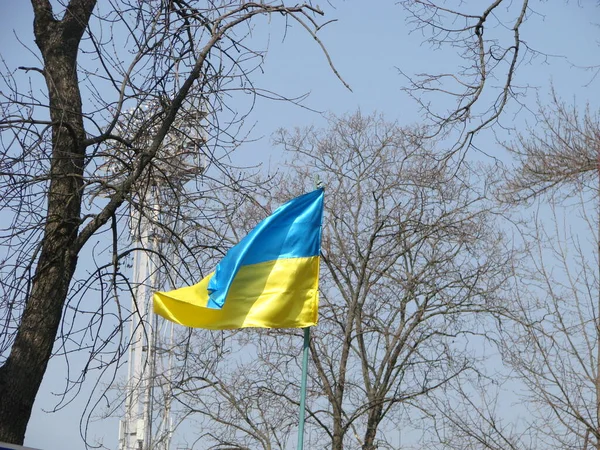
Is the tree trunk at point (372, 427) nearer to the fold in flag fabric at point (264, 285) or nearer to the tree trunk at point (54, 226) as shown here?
the fold in flag fabric at point (264, 285)

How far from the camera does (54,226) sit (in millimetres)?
7500

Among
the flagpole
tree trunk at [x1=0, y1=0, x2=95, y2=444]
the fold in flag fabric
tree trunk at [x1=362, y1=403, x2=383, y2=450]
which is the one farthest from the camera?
tree trunk at [x1=362, y1=403, x2=383, y2=450]

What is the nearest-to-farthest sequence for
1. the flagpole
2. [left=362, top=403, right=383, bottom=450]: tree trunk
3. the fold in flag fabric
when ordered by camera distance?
1. the flagpole
2. the fold in flag fabric
3. [left=362, top=403, right=383, bottom=450]: tree trunk

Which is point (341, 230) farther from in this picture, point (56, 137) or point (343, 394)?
point (56, 137)

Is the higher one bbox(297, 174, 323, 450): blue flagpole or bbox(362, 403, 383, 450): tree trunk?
bbox(362, 403, 383, 450): tree trunk

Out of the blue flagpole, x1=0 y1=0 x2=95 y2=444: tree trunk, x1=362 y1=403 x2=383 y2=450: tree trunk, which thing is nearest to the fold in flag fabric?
the blue flagpole

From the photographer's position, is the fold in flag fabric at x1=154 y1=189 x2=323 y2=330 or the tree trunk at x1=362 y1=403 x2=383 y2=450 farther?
the tree trunk at x1=362 y1=403 x2=383 y2=450

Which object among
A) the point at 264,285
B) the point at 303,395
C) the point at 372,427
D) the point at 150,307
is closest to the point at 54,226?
the point at 264,285

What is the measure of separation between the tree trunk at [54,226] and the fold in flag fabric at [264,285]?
2.64 ft

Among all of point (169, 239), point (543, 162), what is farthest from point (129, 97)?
point (543, 162)

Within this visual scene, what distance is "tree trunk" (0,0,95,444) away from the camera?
6906 millimetres

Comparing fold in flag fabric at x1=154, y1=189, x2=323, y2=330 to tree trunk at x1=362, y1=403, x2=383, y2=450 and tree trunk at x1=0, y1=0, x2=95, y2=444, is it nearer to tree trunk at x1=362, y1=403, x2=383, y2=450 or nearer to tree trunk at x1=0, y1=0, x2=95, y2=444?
tree trunk at x1=0, y1=0, x2=95, y2=444

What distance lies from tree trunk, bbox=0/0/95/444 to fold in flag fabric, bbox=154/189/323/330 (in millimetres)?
805

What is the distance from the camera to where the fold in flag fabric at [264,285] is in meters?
7.80
